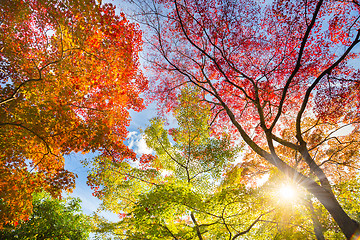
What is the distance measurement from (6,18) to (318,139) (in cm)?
1546

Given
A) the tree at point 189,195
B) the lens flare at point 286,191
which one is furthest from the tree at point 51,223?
the lens flare at point 286,191

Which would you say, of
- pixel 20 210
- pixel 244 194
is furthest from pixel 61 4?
pixel 244 194

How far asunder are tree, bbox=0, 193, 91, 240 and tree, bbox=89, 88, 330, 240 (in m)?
4.11

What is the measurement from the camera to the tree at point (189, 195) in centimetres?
400

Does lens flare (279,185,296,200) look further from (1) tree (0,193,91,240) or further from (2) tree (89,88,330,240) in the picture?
(1) tree (0,193,91,240)

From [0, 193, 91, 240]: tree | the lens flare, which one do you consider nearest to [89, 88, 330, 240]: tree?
the lens flare

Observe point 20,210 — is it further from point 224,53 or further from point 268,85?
point 268,85

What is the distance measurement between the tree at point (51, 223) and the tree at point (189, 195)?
4114 mm

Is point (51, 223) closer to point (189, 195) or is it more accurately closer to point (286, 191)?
point (189, 195)

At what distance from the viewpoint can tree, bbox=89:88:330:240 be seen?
4.00m

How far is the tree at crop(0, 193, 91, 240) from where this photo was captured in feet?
26.2

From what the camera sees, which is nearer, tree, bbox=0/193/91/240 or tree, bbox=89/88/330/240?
tree, bbox=89/88/330/240

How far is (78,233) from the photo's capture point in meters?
9.23

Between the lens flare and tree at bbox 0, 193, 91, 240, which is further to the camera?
tree at bbox 0, 193, 91, 240
